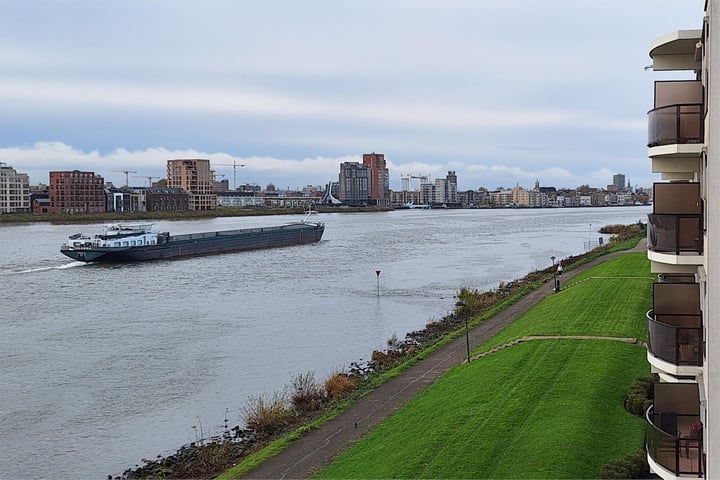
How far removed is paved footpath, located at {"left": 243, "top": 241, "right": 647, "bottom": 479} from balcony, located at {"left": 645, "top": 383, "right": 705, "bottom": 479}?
5.80 meters

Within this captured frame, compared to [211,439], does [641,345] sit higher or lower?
higher

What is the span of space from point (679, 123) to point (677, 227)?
103 centimetres

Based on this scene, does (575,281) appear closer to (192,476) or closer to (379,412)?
(379,412)

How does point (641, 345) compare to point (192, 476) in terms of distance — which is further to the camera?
point (641, 345)

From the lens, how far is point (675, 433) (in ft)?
27.6

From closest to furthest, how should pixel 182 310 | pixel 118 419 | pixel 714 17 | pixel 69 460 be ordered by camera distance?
1. pixel 714 17
2. pixel 69 460
3. pixel 118 419
4. pixel 182 310

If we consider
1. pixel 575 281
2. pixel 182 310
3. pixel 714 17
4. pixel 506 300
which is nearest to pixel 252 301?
pixel 182 310

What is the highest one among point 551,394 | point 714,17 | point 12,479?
point 714,17

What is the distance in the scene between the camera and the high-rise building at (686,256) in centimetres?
630

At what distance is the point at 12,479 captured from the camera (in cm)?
1442

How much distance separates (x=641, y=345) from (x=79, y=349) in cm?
1709

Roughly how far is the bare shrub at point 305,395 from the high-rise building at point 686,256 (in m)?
9.84

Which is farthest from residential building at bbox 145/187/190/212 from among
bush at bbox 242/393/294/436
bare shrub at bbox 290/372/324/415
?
bush at bbox 242/393/294/436

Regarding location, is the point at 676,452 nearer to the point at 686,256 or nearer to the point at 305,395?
the point at 686,256
